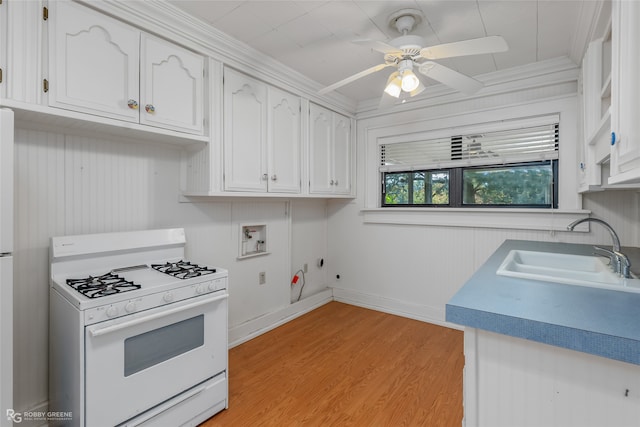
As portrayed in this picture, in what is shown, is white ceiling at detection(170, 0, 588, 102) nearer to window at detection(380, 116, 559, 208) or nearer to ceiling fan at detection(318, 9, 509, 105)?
ceiling fan at detection(318, 9, 509, 105)

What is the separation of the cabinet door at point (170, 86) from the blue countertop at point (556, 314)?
1866mm

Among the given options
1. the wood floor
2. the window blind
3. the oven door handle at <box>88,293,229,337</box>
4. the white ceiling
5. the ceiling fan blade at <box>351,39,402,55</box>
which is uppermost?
the white ceiling

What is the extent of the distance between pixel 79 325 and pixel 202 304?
1.82ft

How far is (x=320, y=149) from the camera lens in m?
3.20

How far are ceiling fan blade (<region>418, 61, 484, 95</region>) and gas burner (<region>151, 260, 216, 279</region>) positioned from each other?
5.81 ft

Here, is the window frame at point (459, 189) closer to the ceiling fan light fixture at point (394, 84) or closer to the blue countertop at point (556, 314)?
the ceiling fan light fixture at point (394, 84)

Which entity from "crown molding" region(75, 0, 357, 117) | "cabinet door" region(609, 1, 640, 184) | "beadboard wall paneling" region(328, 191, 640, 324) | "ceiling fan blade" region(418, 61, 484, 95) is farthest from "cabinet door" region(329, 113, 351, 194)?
Result: "cabinet door" region(609, 1, 640, 184)

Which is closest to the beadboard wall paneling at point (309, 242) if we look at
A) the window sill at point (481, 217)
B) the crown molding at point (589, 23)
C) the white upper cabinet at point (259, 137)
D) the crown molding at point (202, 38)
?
the window sill at point (481, 217)

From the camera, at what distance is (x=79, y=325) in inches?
53.3

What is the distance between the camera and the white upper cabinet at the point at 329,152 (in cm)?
310

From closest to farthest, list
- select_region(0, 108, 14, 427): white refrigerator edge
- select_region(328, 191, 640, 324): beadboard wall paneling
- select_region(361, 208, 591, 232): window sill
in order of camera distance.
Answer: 1. select_region(0, 108, 14, 427): white refrigerator edge
2. select_region(328, 191, 640, 324): beadboard wall paneling
3. select_region(361, 208, 591, 232): window sill

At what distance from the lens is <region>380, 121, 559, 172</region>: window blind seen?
268cm

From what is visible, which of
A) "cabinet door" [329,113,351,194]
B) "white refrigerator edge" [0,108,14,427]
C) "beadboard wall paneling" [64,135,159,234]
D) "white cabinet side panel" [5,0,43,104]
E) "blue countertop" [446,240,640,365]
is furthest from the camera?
"cabinet door" [329,113,351,194]

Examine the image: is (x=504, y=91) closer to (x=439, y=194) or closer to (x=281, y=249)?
(x=439, y=194)
